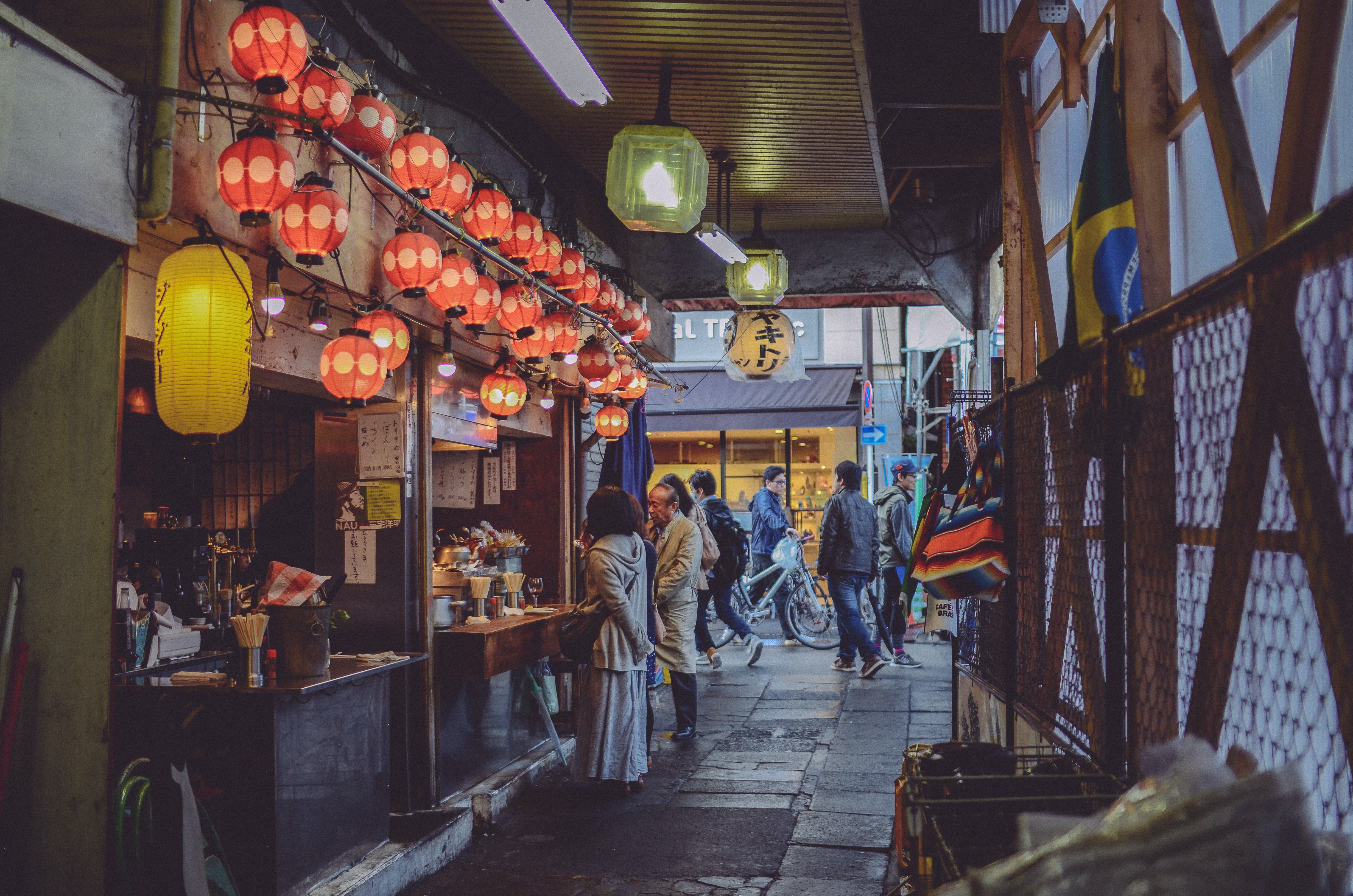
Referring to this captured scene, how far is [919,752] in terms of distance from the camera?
3172 mm

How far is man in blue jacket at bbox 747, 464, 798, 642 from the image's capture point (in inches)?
587

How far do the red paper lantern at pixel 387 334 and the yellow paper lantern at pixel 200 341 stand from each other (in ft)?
3.99

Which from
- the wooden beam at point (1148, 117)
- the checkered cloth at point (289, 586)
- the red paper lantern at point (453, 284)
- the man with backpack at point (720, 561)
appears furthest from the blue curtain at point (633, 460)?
the wooden beam at point (1148, 117)

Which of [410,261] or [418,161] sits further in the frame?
[410,261]

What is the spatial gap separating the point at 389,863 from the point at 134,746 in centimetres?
154

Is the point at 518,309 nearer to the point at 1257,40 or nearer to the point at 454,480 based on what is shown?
the point at 454,480

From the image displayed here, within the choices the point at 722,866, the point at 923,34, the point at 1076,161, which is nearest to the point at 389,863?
the point at 722,866

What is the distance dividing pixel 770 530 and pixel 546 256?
8.45m

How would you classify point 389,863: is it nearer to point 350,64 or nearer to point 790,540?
point 350,64

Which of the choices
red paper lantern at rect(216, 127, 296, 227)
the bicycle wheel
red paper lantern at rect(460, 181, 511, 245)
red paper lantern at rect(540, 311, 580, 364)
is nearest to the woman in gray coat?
red paper lantern at rect(540, 311, 580, 364)

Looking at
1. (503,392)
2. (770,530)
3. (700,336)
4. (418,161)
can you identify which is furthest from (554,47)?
(700,336)

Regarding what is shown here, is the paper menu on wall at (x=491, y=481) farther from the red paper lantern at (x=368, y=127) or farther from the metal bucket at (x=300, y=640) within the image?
the red paper lantern at (x=368, y=127)

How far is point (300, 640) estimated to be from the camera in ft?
17.9

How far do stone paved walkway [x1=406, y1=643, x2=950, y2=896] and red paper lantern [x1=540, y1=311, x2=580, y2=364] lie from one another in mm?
3475
